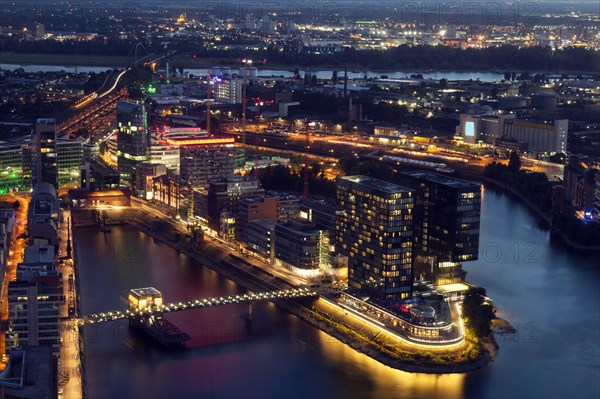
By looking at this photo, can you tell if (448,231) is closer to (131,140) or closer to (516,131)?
(131,140)

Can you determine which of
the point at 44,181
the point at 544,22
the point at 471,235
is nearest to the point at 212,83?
the point at 44,181

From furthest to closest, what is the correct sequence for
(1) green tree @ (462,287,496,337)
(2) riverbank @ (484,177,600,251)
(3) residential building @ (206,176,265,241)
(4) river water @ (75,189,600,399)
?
(2) riverbank @ (484,177,600,251) → (3) residential building @ (206,176,265,241) → (1) green tree @ (462,287,496,337) → (4) river water @ (75,189,600,399)

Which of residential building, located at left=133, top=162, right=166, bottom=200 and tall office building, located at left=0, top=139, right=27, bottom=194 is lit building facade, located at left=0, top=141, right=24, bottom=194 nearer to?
tall office building, located at left=0, top=139, right=27, bottom=194

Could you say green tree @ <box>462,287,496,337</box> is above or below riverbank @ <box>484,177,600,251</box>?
above

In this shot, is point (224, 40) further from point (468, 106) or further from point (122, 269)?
point (122, 269)

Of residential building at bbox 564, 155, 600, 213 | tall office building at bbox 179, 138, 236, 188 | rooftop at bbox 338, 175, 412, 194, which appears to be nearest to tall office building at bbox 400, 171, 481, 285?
rooftop at bbox 338, 175, 412, 194

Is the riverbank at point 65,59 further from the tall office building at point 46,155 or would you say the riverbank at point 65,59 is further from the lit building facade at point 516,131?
the tall office building at point 46,155
